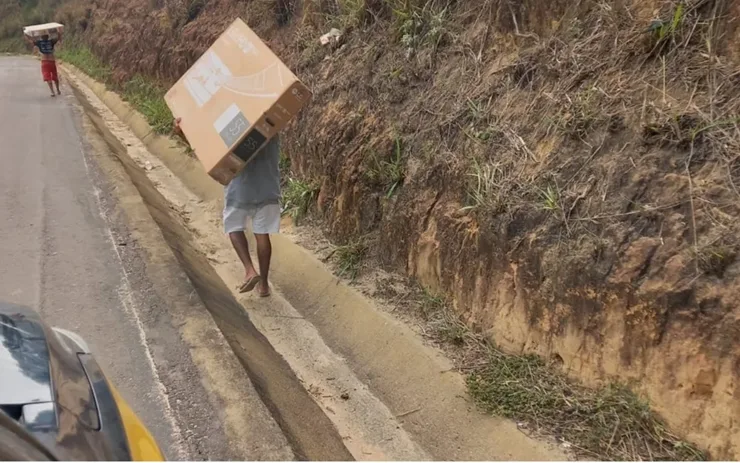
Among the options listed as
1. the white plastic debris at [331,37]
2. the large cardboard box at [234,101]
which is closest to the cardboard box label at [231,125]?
the large cardboard box at [234,101]

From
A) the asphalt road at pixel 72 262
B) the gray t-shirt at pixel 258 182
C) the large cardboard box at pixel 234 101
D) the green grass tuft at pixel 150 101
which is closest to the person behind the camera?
the asphalt road at pixel 72 262

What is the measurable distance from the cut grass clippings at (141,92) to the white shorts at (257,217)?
624cm

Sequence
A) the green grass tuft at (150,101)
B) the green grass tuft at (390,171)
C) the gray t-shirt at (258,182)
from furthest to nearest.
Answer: the green grass tuft at (150,101)
the green grass tuft at (390,171)
the gray t-shirt at (258,182)

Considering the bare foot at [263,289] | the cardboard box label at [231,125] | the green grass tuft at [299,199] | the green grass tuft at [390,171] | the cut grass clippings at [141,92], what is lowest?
the cut grass clippings at [141,92]

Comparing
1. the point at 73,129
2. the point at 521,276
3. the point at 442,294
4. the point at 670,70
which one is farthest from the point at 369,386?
the point at 73,129

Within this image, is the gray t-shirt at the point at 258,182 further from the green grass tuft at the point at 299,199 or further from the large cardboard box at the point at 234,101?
the green grass tuft at the point at 299,199

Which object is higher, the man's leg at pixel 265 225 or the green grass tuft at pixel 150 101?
the man's leg at pixel 265 225

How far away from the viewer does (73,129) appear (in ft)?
34.2

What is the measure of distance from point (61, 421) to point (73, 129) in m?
9.55

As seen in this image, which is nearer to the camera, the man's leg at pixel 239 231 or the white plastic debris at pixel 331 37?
the man's leg at pixel 239 231

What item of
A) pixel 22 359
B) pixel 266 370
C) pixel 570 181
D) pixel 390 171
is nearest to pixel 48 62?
pixel 390 171

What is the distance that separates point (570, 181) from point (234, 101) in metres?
2.57

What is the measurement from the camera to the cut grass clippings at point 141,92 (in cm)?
1147

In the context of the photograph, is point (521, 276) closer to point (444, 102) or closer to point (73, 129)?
point (444, 102)
